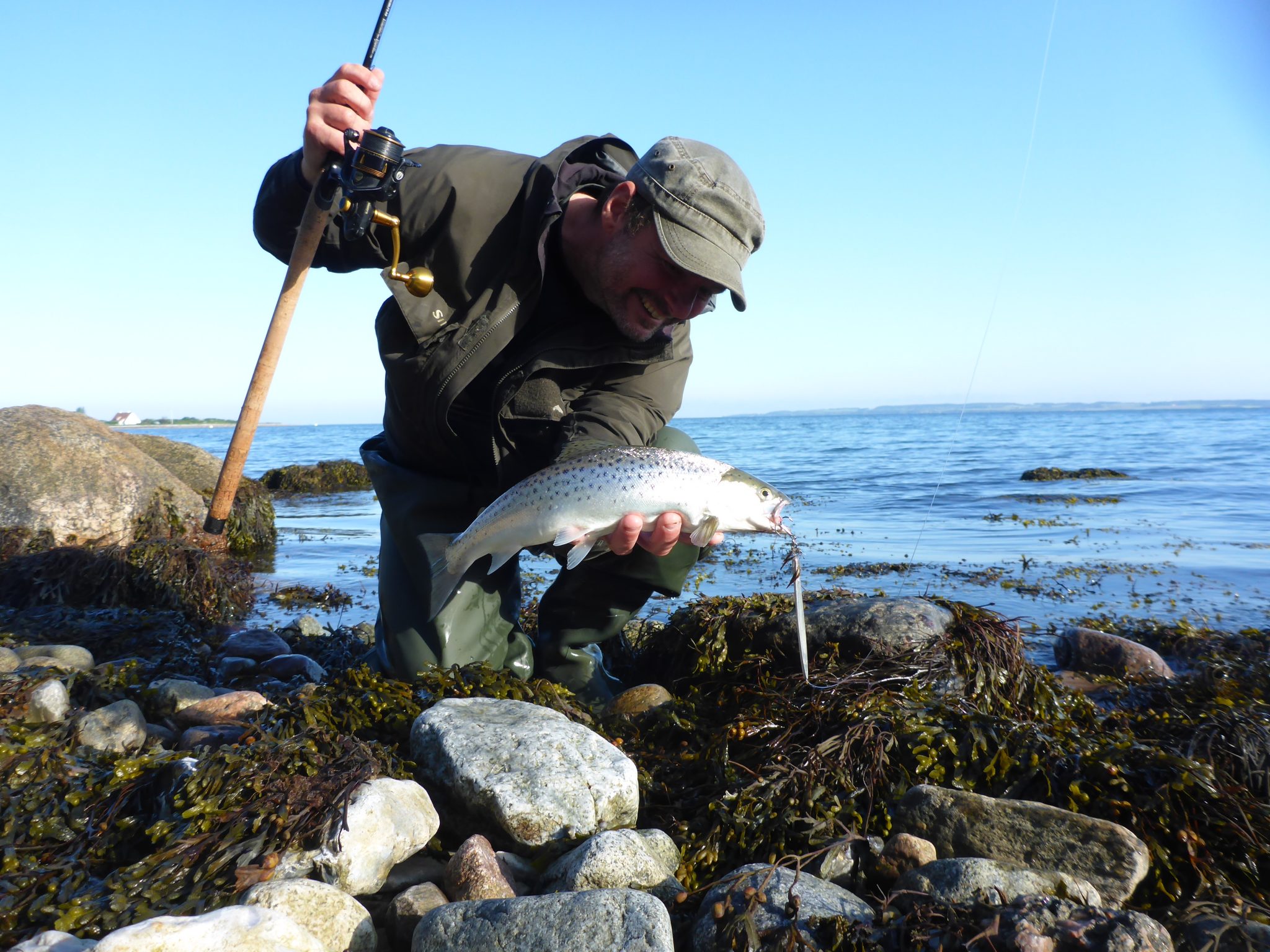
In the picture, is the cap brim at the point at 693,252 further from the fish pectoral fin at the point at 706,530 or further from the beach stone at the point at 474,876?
the beach stone at the point at 474,876

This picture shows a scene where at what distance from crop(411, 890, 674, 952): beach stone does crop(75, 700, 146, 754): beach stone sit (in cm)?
209

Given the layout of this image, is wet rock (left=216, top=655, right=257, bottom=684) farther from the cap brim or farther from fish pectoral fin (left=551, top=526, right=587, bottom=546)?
the cap brim

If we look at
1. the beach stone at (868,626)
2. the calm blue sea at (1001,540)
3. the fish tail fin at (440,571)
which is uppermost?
the fish tail fin at (440,571)

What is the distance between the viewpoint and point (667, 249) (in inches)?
160

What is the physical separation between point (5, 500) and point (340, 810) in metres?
7.06

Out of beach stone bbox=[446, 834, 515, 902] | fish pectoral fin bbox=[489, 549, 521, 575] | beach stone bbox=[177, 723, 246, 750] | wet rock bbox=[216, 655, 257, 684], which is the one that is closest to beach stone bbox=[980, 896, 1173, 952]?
beach stone bbox=[446, 834, 515, 902]

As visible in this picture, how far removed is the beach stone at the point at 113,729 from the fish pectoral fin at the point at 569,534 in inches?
82.7

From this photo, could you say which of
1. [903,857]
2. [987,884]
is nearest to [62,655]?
[903,857]

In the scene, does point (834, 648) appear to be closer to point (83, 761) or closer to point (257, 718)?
point (257, 718)

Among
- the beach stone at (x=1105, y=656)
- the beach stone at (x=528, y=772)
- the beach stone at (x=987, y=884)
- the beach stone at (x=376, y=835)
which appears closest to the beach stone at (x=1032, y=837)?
the beach stone at (x=987, y=884)

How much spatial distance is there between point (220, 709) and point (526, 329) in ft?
8.07

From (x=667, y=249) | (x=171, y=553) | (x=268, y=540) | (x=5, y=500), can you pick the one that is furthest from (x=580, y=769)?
(x=268, y=540)

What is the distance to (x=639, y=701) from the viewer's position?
14.8 feet

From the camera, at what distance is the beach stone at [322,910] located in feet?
8.50
